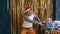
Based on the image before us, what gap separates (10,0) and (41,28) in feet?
1.48

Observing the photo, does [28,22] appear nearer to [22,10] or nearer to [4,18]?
Result: [22,10]

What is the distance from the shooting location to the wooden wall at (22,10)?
222cm

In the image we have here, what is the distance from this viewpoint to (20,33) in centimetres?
223

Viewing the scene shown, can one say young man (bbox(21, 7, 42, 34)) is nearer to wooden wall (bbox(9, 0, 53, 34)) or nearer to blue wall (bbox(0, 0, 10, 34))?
wooden wall (bbox(9, 0, 53, 34))

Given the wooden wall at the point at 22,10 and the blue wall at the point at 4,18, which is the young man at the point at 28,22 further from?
the blue wall at the point at 4,18

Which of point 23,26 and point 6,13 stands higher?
point 6,13

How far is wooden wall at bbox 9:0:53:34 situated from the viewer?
222 cm

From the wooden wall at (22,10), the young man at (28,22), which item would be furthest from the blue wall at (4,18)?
the young man at (28,22)

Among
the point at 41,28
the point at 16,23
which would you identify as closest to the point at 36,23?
the point at 41,28

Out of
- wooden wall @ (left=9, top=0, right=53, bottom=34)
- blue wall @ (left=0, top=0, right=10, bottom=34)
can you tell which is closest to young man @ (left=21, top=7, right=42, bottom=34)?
wooden wall @ (left=9, top=0, right=53, bottom=34)

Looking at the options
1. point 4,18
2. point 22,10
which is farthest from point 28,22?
point 4,18

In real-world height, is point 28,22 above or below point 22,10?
below

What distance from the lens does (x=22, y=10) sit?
2.22 meters

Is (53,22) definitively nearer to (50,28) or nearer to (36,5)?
(50,28)
